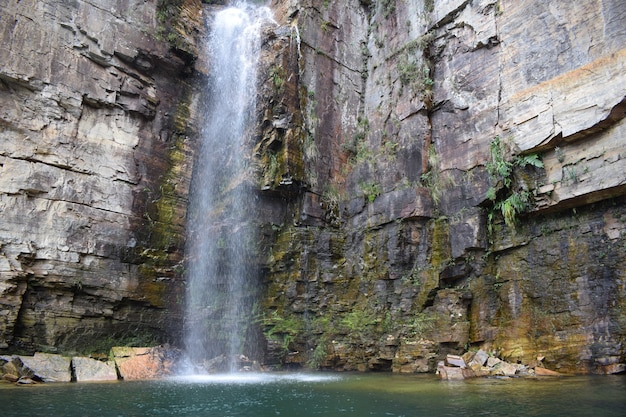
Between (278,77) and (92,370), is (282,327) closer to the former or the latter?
(92,370)

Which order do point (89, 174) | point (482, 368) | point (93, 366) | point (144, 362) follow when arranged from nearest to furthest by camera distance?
point (482, 368)
point (93, 366)
point (144, 362)
point (89, 174)

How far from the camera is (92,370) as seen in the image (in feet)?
37.4

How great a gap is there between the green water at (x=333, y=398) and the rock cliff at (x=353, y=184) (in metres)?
3.03

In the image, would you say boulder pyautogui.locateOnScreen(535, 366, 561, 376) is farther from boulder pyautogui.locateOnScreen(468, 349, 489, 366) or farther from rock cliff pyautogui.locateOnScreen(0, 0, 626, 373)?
boulder pyautogui.locateOnScreen(468, 349, 489, 366)

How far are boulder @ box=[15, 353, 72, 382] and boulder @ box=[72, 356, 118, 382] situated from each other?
181mm


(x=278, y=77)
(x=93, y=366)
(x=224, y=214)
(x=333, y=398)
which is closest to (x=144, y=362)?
(x=93, y=366)

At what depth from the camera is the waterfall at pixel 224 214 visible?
14.4 metres

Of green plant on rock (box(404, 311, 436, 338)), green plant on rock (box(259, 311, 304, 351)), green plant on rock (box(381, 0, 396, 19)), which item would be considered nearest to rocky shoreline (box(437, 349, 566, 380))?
green plant on rock (box(404, 311, 436, 338))

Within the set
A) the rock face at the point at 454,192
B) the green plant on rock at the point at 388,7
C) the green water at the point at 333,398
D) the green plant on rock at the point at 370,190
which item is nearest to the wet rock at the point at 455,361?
the rock face at the point at 454,192

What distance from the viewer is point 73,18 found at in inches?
556

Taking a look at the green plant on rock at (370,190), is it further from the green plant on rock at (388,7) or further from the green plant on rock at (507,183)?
the green plant on rock at (388,7)

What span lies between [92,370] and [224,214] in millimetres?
6114

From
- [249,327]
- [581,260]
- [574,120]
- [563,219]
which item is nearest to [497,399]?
[581,260]

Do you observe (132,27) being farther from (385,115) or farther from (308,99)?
(385,115)
